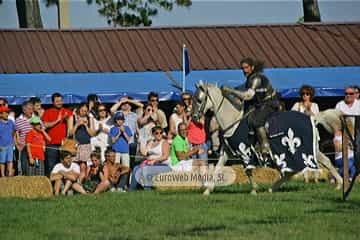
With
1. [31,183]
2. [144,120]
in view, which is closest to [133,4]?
[144,120]

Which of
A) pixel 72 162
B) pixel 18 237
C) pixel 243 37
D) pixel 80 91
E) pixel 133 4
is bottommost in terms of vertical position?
pixel 18 237

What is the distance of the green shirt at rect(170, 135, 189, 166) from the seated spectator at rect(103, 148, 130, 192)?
3.01ft

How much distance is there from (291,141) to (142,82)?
8737 millimetres

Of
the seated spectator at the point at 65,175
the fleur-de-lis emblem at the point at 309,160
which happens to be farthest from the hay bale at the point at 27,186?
the fleur-de-lis emblem at the point at 309,160

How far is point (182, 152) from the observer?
2020 centimetres

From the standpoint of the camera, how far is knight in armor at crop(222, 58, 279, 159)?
17312 mm

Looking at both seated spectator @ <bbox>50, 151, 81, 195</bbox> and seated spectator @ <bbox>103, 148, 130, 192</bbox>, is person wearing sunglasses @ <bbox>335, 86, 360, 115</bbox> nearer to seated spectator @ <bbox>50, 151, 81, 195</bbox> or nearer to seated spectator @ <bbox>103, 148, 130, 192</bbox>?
seated spectator @ <bbox>103, 148, 130, 192</bbox>

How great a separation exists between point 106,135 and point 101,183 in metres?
1.61

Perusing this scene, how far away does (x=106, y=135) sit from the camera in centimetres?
2059

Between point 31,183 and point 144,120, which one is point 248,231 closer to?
point 31,183

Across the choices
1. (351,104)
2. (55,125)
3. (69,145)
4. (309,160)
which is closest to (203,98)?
(309,160)

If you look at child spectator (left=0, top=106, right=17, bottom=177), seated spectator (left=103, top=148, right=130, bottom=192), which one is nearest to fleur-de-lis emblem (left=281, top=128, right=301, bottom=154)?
seated spectator (left=103, top=148, right=130, bottom=192)

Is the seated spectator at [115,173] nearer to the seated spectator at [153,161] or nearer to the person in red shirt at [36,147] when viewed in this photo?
the seated spectator at [153,161]

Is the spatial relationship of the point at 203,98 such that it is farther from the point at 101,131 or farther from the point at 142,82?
the point at 142,82
